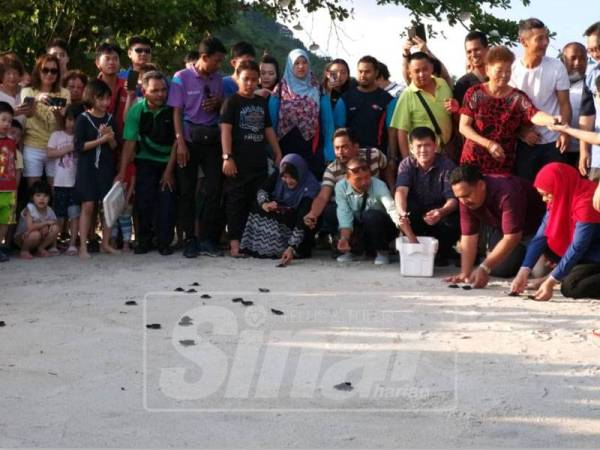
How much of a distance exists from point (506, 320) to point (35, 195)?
4317mm

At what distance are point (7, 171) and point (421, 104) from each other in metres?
3.41

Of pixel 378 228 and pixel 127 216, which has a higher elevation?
pixel 378 228

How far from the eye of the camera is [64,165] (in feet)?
30.1

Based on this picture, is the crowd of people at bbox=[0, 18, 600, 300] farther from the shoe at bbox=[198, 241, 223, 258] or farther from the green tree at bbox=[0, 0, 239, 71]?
the green tree at bbox=[0, 0, 239, 71]

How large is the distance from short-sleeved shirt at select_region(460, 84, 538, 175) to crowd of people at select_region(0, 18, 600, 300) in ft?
0.20

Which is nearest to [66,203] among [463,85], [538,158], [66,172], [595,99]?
[66,172]

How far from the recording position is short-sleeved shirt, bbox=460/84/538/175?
26.2 ft

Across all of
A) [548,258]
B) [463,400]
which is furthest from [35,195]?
[463,400]

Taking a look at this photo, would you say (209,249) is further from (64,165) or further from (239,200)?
(64,165)

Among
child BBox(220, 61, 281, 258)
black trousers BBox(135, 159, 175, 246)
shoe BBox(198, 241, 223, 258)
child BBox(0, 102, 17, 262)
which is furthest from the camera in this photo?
black trousers BBox(135, 159, 175, 246)

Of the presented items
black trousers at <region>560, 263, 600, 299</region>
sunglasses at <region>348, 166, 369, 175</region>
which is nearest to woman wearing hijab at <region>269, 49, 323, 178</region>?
sunglasses at <region>348, 166, 369, 175</region>

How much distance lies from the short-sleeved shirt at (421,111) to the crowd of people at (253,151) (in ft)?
0.04

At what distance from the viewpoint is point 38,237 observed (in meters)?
8.99

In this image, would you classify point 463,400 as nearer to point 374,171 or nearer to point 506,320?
point 506,320
